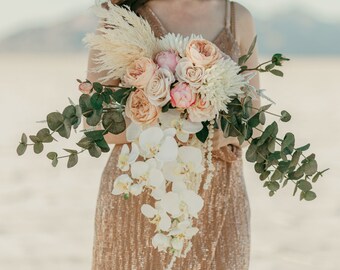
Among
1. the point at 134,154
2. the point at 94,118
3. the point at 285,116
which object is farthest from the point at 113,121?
the point at 285,116

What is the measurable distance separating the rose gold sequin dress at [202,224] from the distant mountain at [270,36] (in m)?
109

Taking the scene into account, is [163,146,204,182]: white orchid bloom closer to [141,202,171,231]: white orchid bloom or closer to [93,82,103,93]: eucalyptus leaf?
[141,202,171,231]: white orchid bloom

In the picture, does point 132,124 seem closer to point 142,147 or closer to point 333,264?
point 142,147

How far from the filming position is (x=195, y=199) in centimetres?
330

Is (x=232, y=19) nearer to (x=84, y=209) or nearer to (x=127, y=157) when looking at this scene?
(x=127, y=157)

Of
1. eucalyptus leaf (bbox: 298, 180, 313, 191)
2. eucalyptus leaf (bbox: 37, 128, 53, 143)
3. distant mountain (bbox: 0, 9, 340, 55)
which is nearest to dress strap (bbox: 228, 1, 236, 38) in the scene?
eucalyptus leaf (bbox: 298, 180, 313, 191)

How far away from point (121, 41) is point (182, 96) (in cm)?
27

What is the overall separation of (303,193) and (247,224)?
37 cm

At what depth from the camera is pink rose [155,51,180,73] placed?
3.34 m

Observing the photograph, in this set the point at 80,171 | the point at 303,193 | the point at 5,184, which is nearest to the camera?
the point at 303,193

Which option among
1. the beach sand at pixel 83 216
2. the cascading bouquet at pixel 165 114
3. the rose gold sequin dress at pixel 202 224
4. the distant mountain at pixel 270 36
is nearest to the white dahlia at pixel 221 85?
the cascading bouquet at pixel 165 114

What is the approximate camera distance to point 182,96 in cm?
327

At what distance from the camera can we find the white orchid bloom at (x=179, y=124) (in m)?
3.35

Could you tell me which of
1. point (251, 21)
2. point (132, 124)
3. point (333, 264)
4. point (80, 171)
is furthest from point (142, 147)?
point (80, 171)
